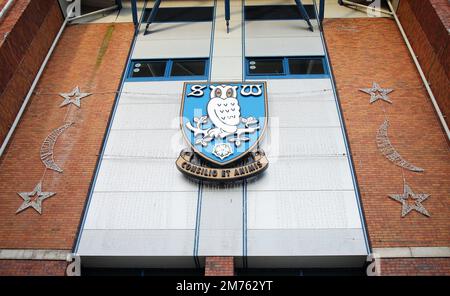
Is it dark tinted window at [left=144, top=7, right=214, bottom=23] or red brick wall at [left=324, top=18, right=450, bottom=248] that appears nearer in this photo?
red brick wall at [left=324, top=18, right=450, bottom=248]

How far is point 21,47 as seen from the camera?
13.8 m

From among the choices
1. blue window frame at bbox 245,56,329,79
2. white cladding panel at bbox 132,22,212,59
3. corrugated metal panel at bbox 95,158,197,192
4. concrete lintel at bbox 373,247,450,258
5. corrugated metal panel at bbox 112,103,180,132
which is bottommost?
concrete lintel at bbox 373,247,450,258

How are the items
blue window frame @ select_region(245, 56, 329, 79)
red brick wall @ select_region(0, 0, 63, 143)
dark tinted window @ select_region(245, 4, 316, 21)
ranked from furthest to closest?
dark tinted window @ select_region(245, 4, 316, 21) → blue window frame @ select_region(245, 56, 329, 79) → red brick wall @ select_region(0, 0, 63, 143)

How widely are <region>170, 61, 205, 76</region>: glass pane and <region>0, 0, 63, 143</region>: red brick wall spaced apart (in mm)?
4744

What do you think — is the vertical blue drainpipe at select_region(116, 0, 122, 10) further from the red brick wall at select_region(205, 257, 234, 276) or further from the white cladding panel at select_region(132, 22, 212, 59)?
the red brick wall at select_region(205, 257, 234, 276)

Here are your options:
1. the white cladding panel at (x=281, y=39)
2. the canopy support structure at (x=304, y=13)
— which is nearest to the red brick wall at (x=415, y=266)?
the white cladding panel at (x=281, y=39)

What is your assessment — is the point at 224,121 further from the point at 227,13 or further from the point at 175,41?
the point at 227,13

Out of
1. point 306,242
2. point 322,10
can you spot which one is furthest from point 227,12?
point 306,242

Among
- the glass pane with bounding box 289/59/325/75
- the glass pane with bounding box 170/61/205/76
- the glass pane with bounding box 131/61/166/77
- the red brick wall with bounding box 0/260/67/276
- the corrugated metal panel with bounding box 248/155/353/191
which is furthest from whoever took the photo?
the glass pane with bounding box 170/61/205/76

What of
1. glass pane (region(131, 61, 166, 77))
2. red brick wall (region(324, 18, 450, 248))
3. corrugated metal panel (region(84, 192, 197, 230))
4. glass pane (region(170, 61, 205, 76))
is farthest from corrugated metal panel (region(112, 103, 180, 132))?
red brick wall (region(324, 18, 450, 248))

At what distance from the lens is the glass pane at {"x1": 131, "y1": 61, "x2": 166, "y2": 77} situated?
14.6 meters

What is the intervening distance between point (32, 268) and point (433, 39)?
1332 cm

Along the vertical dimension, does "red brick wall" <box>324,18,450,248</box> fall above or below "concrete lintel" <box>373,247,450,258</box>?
above

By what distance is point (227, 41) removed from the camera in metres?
15.5
